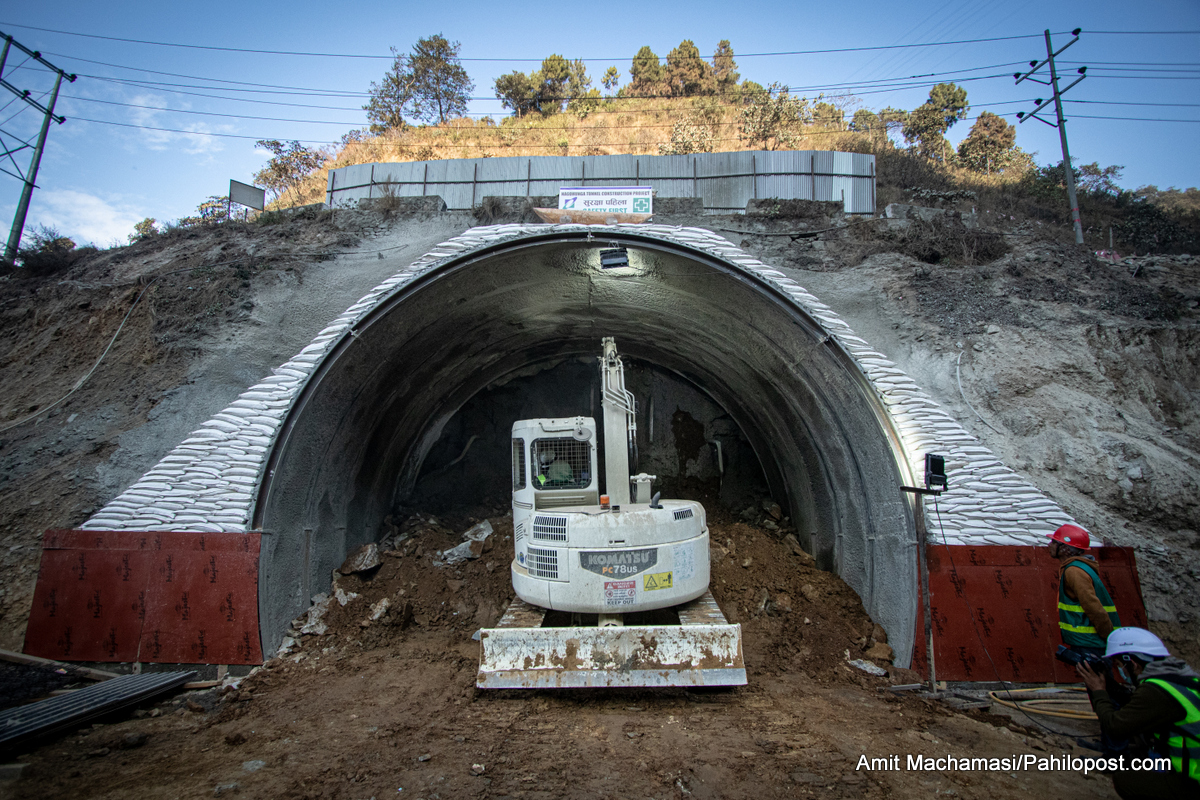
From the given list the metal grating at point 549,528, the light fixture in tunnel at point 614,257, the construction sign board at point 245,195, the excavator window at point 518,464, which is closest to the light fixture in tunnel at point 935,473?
the metal grating at point 549,528

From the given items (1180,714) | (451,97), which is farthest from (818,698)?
(451,97)

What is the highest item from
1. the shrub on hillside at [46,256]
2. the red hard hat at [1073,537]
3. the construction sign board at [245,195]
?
the construction sign board at [245,195]

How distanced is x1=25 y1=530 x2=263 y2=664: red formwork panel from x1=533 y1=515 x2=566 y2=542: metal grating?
327 centimetres

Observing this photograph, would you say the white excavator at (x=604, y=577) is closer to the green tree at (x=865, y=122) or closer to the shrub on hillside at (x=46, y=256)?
the shrub on hillside at (x=46, y=256)

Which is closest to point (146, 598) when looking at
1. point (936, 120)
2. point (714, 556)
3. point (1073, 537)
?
point (714, 556)

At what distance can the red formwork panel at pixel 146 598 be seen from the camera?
620 cm

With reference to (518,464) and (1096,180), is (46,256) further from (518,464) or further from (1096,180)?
(1096,180)

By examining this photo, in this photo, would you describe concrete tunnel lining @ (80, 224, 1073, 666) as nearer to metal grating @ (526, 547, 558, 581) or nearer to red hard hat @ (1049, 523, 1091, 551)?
red hard hat @ (1049, 523, 1091, 551)

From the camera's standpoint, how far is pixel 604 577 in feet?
18.5

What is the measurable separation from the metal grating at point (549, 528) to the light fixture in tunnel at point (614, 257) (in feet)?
11.5

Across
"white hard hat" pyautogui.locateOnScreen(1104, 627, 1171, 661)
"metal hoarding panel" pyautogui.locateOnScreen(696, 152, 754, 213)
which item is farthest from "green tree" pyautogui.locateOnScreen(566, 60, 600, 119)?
"white hard hat" pyautogui.locateOnScreen(1104, 627, 1171, 661)

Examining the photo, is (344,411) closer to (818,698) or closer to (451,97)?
(818,698)

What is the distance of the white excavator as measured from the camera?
521cm

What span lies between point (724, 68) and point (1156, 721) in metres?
38.3
